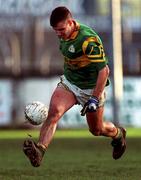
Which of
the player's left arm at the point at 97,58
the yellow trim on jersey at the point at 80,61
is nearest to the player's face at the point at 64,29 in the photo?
the player's left arm at the point at 97,58

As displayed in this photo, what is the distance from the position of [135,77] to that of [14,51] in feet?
70.7

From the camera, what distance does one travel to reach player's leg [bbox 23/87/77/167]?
34.7 ft

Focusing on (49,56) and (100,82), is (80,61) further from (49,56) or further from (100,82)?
(49,56)

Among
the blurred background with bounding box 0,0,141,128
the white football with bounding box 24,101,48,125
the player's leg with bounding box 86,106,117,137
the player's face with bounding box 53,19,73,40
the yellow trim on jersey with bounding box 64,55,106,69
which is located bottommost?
the blurred background with bounding box 0,0,141,128

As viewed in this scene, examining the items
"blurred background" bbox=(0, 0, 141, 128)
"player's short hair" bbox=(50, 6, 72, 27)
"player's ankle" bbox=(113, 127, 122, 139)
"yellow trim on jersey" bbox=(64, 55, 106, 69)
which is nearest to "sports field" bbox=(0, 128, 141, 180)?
"player's ankle" bbox=(113, 127, 122, 139)

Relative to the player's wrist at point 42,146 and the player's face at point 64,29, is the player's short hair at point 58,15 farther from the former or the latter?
the player's wrist at point 42,146

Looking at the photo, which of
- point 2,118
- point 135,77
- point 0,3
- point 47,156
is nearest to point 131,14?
point 0,3

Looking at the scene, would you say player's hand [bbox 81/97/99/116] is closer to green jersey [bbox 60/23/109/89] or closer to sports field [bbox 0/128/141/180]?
green jersey [bbox 60/23/109/89]

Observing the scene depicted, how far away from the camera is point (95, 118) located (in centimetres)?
1159

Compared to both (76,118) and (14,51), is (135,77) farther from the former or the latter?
(14,51)

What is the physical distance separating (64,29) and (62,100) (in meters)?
1.03

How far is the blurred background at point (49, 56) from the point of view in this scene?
32.0 m

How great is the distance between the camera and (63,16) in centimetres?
1053

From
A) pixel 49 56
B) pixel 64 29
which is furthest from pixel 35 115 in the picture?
pixel 49 56
